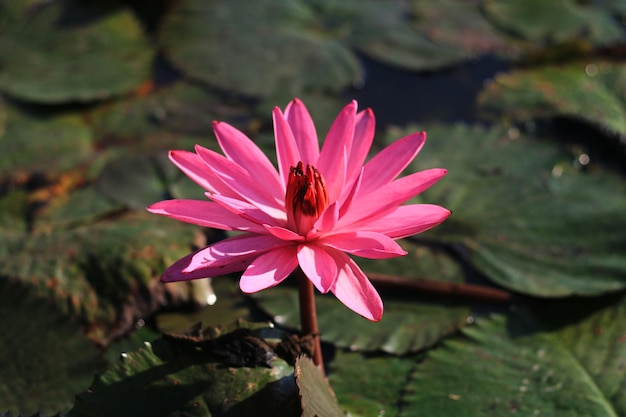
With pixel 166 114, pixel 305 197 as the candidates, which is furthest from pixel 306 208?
pixel 166 114

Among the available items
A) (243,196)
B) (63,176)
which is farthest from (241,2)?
(243,196)

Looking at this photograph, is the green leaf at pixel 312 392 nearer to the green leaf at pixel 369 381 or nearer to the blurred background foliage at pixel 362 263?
the blurred background foliage at pixel 362 263

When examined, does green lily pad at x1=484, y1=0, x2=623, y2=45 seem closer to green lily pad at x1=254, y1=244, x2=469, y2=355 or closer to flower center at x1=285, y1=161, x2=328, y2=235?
green lily pad at x1=254, y1=244, x2=469, y2=355

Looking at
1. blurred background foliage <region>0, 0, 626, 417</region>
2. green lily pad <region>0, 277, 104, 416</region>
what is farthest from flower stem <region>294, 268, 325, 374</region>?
green lily pad <region>0, 277, 104, 416</region>

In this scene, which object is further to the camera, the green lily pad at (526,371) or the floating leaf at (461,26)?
the floating leaf at (461,26)

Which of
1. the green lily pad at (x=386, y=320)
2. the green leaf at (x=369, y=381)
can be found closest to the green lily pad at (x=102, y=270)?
the green lily pad at (x=386, y=320)

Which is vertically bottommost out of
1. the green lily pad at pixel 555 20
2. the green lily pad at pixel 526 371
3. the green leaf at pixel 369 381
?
the green leaf at pixel 369 381

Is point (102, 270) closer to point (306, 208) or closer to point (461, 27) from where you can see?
point (306, 208)
